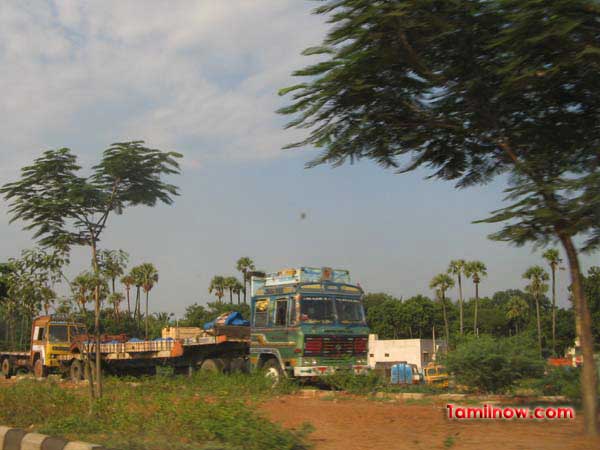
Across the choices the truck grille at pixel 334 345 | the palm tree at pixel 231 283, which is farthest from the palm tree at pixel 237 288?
the truck grille at pixel 334 345

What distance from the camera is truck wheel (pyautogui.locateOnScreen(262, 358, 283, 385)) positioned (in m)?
16.5

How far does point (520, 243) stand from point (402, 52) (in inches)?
107

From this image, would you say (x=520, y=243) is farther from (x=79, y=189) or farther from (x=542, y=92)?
(x=79, y=189)

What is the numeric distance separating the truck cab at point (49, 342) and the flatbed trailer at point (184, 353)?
151 cm

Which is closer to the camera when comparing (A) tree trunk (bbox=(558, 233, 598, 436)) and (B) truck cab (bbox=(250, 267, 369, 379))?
(A) tree trunk (bbox=(558, 233, 598, 436))

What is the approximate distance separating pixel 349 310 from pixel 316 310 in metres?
1.10

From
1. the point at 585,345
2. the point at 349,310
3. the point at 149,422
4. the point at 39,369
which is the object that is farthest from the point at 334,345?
the point at 39,369

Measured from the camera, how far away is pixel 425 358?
44156 mm

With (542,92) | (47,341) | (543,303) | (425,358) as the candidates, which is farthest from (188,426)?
(543,303)

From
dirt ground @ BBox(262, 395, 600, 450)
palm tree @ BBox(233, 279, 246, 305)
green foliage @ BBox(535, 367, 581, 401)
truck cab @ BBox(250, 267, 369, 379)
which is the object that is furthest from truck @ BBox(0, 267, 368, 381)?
palm tree @ BBox(233, 279, 246, 305)

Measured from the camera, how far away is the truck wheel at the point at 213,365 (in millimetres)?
19708

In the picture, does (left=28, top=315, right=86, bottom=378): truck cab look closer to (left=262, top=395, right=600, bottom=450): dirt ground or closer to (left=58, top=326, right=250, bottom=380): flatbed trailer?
(left=58, top=326, right=250, bottom=380): flatbed trailer

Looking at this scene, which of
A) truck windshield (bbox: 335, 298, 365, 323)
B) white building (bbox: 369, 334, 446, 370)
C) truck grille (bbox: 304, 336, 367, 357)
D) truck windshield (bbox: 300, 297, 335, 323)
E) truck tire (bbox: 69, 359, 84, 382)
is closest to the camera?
truck grille (bbox: 304, 336, 367, 357)

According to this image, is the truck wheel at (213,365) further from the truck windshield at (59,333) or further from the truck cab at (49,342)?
the truck windshield at (59,333)
